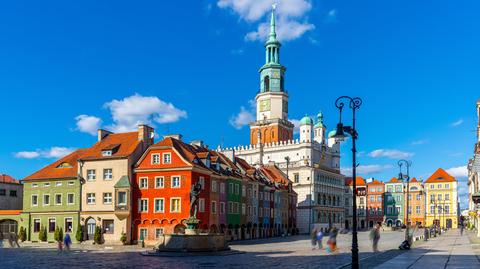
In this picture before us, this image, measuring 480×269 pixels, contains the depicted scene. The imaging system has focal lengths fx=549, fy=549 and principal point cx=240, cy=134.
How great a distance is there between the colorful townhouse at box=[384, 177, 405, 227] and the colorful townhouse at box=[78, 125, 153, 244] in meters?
A: 120

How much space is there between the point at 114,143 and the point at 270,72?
74.3m

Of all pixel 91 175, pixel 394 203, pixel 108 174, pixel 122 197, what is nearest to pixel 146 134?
pixel 108 174

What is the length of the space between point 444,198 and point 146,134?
12467 centimetres

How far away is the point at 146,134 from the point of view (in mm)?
66812

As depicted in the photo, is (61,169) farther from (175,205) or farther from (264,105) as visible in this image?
(264,105)

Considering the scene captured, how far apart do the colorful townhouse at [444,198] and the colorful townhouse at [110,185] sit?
398 feet

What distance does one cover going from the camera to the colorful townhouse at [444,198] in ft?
538

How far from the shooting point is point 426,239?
220 feet

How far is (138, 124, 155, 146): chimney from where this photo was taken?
6606 cm

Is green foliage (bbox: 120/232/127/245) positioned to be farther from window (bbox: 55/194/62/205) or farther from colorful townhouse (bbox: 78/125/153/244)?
window (bbox: 55/194/62/205)

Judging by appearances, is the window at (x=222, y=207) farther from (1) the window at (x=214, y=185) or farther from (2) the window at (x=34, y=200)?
(2) the window at (x=34, y=200)

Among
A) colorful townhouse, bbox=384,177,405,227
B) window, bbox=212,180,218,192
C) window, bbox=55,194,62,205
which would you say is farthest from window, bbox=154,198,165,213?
colorful townhouse, bbox=384,177,405,227

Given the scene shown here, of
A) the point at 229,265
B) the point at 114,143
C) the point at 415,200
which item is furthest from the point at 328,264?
the point at 415,200

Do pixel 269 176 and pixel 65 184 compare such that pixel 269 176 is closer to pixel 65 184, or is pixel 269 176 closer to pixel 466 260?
pixel 65 184
